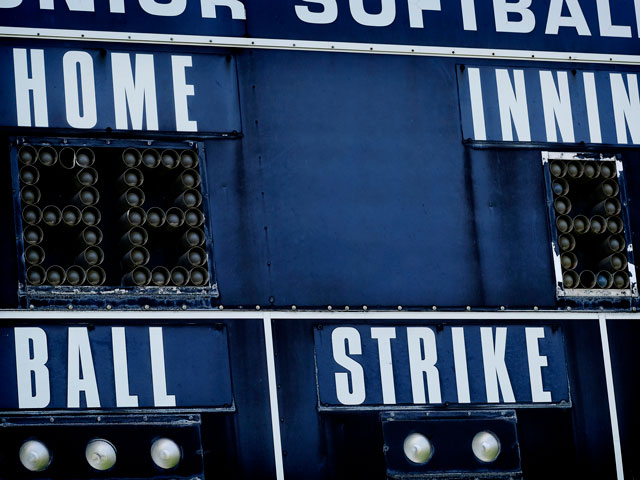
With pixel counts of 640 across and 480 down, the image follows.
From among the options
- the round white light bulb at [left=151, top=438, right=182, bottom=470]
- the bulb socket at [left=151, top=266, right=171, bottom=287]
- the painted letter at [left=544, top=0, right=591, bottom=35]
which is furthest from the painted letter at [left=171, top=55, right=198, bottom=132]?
the painted letter at [left=544, top=0, right=591, bottom=35]

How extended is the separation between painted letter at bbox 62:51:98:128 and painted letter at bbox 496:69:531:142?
261 centimetres

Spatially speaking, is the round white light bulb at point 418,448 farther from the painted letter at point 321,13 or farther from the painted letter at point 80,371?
the painted letter at point 321,13

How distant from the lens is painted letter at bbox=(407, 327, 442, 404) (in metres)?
10.4

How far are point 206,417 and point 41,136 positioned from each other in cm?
186

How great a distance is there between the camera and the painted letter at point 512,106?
1116cm

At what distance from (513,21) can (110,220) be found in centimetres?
308

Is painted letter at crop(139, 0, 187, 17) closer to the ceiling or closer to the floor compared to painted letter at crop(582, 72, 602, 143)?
closer to the ceiling

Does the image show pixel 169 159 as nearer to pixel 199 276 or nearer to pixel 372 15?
pixel 199 276

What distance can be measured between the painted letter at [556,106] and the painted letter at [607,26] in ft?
1.76

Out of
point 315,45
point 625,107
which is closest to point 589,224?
point 625,107

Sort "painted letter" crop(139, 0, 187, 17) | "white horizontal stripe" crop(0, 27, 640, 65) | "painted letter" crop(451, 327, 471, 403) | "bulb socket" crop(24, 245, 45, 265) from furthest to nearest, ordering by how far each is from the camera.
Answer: "painted letter" crop(139, 0, 187, 17) < "painted letter" crop(451, 327, 471, 403) < "white horizontal stripe" crop(0, 27, 640, 65) < "bulb socket" crop(24, 245, 45, 265)

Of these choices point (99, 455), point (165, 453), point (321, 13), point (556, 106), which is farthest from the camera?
point (556, 106)

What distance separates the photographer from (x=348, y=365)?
1030 centimetres

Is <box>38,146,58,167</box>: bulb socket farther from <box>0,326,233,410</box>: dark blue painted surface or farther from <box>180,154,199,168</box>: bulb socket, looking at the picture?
<box>0,326,233,410</box>: dark blue painted surface
